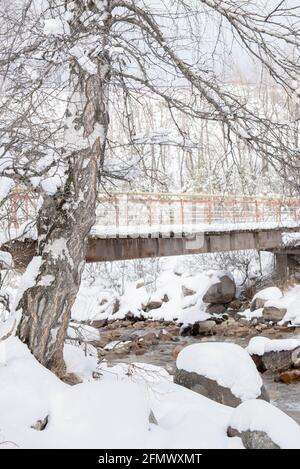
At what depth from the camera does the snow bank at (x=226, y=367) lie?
22.0ft

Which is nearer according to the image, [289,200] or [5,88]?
[5,88]

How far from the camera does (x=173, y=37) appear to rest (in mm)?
4277

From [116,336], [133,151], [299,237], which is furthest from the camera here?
[299,237]

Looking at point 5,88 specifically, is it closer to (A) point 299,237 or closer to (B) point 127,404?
(B) point 127,404

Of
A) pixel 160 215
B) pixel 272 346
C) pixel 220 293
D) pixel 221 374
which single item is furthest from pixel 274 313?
pixel 221 374

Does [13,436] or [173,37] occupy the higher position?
[173,37]

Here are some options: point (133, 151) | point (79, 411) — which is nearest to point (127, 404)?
point (79, 411)

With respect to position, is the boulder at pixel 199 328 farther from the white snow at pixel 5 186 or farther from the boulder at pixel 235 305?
the white snow at pixel 5 186

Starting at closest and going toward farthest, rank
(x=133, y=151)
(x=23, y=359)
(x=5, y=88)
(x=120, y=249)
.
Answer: (x=5, y=88) < (x=23, y=359) < (x=133, y=151) < (x=120, y=249)

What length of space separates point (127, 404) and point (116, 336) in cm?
1271

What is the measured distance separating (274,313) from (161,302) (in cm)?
656

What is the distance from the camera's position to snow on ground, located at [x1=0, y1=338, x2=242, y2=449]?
3904 millimetres

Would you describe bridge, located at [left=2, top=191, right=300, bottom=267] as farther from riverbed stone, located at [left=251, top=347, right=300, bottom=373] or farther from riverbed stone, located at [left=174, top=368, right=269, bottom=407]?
riverbed stone, located at [left=174, top=368, right=269, bottom=407]

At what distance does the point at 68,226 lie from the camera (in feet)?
15.3
